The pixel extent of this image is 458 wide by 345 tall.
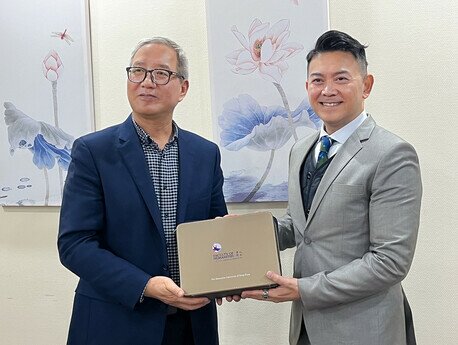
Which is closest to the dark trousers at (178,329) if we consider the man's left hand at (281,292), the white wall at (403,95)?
the man's left hand at (281,292)

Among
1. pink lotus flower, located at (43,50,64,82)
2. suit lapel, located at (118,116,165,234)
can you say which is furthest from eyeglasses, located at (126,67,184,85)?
pink lotus flower, located at (43,50,64,82)

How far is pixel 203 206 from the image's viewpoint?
1.68 m

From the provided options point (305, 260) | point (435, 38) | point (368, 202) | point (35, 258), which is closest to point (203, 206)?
point (305, 260)

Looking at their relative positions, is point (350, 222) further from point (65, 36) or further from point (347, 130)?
point (65, 36)

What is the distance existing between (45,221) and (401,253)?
1690 mm

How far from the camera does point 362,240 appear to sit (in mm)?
1486

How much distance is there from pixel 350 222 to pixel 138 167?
628 millimetres

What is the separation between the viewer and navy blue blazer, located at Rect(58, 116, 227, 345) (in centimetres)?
156

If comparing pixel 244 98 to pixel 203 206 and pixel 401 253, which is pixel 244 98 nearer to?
pixel 203 206

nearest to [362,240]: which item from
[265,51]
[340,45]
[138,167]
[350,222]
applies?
[350,222]

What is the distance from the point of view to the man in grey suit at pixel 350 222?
1436 mm

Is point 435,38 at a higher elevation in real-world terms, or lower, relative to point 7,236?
higher

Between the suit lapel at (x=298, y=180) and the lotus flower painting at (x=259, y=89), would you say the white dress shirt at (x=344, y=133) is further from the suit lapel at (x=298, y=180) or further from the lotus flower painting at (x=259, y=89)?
the lotus flower painting at (x=259, y=89)

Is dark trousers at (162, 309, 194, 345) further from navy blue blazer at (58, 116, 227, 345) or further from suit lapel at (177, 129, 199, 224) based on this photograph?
suit lapel at (177, 129, 199, 224)
